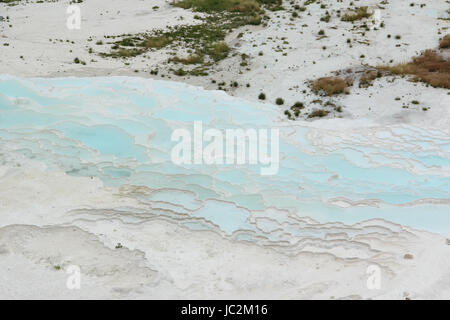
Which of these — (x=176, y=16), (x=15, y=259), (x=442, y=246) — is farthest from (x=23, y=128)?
(x=176, y=16)

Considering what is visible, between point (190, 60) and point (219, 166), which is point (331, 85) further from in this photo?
point (219, 166)

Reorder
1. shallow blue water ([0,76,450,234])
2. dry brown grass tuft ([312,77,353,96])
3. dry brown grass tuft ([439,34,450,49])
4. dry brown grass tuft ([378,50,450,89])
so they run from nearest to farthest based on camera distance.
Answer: shallow blue water ([0,76,450,234]) → dry brown grass tuft ([312,77,353,96]) → dry brown grass tuft ([378,50,450,89]) → dry brown grass tuft ([439,34,450,49])

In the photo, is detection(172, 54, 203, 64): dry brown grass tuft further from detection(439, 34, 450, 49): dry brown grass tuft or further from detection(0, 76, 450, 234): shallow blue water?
detection(439, 34, 450, 49): dry brown grass tuft

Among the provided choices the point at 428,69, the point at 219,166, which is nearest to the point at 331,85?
the point at 428,69

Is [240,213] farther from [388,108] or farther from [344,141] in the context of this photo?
[388,108]

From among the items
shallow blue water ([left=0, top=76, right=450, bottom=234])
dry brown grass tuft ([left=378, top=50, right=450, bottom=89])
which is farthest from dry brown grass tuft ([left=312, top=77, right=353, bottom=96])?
shallow blue water ([left=0, top=76, right=450, bottom=234])

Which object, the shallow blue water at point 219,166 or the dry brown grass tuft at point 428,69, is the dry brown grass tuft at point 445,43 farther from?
the shallow blue water at point 219,166
